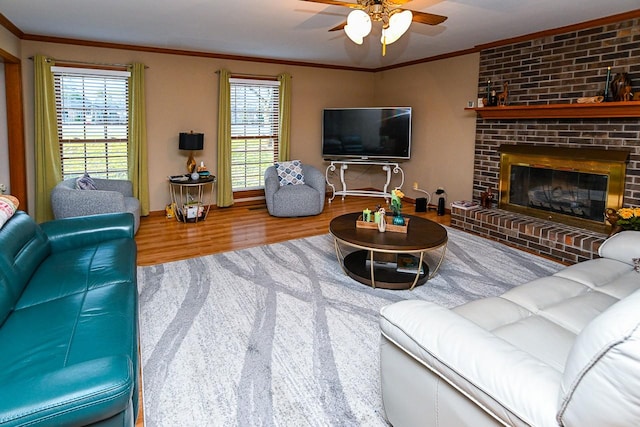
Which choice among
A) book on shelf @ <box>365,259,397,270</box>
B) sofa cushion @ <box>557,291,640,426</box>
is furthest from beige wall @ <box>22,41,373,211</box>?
sofa cushion @ <box>557,291,640,426</box>

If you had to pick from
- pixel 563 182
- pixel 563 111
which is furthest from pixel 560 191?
pixel 563 111

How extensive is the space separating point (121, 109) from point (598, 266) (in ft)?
18.6

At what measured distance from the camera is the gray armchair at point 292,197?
597 cm

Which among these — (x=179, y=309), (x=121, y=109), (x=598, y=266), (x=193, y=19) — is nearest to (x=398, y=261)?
(x=598, y=266)

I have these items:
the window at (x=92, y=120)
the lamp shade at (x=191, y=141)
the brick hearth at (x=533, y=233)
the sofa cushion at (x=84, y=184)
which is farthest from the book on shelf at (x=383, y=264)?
the window at (x=92, y=120)

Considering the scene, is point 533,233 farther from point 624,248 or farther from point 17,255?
point 17,255

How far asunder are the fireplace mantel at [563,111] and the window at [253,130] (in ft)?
10.2

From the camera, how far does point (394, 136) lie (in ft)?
22.5

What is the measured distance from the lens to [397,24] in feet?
9.66

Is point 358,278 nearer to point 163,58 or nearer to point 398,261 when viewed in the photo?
point 398,261

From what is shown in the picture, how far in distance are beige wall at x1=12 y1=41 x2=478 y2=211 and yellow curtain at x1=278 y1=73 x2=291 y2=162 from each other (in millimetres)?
211

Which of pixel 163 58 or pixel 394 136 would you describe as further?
pixel 394 136

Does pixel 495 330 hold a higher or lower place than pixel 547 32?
lower

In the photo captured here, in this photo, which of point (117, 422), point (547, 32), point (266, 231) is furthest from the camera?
point (266, 231)
